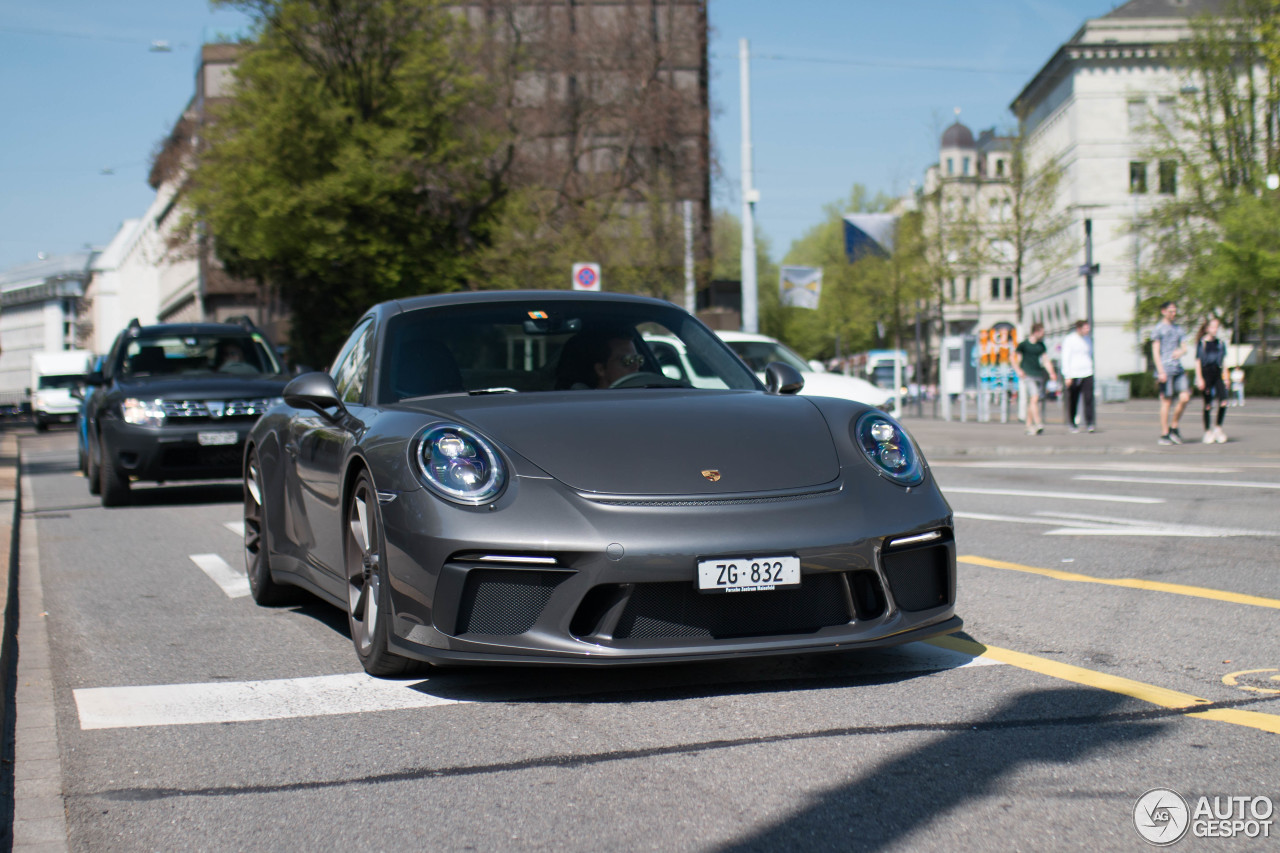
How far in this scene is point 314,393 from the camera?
5.34 meters

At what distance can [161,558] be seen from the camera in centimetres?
874

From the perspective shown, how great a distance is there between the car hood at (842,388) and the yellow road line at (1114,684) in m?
11.2

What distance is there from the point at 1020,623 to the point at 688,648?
2062mm

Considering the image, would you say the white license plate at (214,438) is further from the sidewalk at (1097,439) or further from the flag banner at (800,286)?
the flag banner at (800,286)

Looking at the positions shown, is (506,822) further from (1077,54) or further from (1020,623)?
(1077,54)

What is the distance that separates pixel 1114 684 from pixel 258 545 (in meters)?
4.07

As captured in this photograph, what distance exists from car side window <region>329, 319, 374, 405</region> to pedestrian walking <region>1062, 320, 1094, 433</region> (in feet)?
52.0

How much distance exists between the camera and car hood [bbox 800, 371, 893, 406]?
1644cm

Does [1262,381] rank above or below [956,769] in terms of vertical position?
above

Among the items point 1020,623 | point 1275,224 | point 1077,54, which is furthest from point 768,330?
point 1020,623

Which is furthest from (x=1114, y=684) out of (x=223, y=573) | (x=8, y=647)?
(x=223, y=573)

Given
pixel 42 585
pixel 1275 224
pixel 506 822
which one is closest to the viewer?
pixel 506 822

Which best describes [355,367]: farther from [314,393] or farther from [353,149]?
[353,149]

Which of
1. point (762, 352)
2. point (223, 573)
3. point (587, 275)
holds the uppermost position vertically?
point (587, 275)
